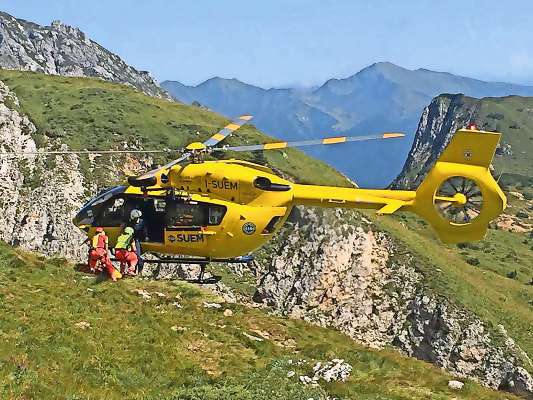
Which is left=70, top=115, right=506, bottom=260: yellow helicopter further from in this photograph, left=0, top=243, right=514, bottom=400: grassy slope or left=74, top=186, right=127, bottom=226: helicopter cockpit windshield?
left=0, top=243, right=514, bottom=400: grassy slope

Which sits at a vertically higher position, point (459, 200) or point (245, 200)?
point (459, 200)

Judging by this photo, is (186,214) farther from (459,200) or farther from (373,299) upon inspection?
(373,299)

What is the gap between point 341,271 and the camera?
177 ft

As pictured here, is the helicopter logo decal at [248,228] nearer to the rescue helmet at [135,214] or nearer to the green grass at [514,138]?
Answer: the rescue helmet at [135,214]

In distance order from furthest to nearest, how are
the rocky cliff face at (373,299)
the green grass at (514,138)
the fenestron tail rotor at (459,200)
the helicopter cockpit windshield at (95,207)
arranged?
the green grass at (514,138), the rocky cliff face at (373,299), the helicopter cockpit windshield at (95,207), the fenestron tail rotor at (459,200)

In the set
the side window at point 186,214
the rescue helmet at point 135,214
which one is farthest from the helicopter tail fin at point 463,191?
the rescue helmet at point 135,214

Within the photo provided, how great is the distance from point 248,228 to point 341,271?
32.7 m

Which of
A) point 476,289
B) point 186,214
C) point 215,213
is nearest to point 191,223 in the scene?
point 186,214

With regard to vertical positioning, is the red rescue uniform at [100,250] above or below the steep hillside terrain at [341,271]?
above

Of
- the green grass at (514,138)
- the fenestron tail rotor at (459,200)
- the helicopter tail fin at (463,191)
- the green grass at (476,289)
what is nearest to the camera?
the helicopter tail fin at (463,191)

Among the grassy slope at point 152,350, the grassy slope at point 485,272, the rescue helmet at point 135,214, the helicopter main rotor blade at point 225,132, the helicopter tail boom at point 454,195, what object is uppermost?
the helicopter main rotor blade at point 225,132

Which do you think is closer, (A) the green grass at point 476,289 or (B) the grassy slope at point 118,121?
(A) the green grass at point 476,289

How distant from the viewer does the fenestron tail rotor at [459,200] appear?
21408 mm

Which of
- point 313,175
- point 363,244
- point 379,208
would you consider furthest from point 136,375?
point 313,175
